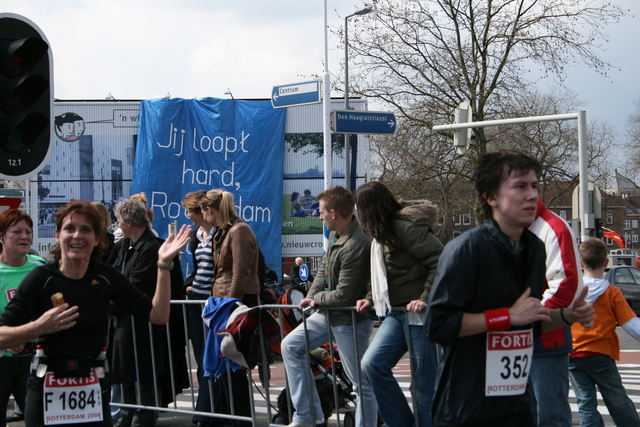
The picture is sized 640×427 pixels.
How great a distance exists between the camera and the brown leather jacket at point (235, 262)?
5.81 m

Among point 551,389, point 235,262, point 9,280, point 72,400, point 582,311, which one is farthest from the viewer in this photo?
point 235,262

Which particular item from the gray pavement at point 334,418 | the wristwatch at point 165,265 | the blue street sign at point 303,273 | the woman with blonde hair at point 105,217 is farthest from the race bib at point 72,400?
the blue street sign at point 303,273

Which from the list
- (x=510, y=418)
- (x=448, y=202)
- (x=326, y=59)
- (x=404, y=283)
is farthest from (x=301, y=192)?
(x=510, y=418)

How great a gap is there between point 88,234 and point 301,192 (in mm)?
24500

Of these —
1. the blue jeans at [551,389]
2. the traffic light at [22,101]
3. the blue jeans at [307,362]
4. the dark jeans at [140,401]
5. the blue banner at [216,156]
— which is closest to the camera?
the blue jeans at [551,389]

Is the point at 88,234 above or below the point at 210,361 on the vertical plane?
above

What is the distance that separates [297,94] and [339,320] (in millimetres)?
6927

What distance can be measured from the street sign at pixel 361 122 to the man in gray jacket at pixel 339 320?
5.57m

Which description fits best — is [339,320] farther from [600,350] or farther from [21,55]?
[21,55]

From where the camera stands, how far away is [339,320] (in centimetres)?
510

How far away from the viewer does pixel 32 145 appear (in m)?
5.36

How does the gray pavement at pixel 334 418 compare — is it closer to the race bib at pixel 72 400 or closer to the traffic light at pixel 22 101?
the race bib at pixel 72 400

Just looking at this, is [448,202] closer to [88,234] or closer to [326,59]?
[326,59]

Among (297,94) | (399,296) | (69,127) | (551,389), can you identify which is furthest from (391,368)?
(69,127)
